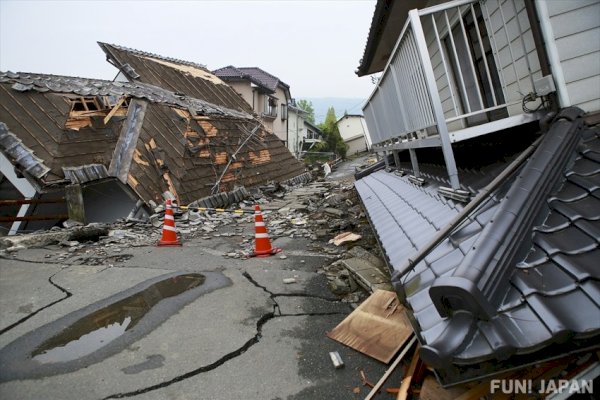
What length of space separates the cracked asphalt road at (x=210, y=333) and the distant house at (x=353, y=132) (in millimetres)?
41164

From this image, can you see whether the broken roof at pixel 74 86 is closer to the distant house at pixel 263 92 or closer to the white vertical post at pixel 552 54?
the white vertical post at pixel 552 54

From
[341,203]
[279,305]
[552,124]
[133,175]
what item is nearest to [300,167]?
→ [341,203]

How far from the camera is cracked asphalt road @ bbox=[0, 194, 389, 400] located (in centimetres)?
278

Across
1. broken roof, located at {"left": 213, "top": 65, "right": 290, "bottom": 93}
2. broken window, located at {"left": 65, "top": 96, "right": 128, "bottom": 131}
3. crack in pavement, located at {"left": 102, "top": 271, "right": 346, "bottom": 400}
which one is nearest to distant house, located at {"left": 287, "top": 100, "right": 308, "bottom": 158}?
broken roof, located at {"left": 213, "top": 65, "right": 290, "bottom": 93}

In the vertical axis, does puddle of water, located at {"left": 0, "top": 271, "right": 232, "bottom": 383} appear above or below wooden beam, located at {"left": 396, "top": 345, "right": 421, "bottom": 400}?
above

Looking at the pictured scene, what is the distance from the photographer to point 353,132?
46.2 m

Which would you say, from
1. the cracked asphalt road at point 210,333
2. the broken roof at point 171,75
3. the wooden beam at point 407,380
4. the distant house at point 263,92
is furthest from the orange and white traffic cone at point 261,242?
the distant house at point 263,92

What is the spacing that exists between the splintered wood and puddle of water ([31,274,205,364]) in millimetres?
2357

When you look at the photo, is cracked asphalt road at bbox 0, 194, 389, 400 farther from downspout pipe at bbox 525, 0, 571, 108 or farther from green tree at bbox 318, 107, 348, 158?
green tree at bbox 318, 107, 348, 158

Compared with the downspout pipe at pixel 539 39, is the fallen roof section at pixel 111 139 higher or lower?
higher

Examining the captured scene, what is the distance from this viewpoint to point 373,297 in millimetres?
3695

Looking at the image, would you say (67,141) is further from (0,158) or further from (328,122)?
(328,122)

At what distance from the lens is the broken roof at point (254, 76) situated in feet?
97.5

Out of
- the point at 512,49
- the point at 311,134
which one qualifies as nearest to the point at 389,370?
the point at 512,49
